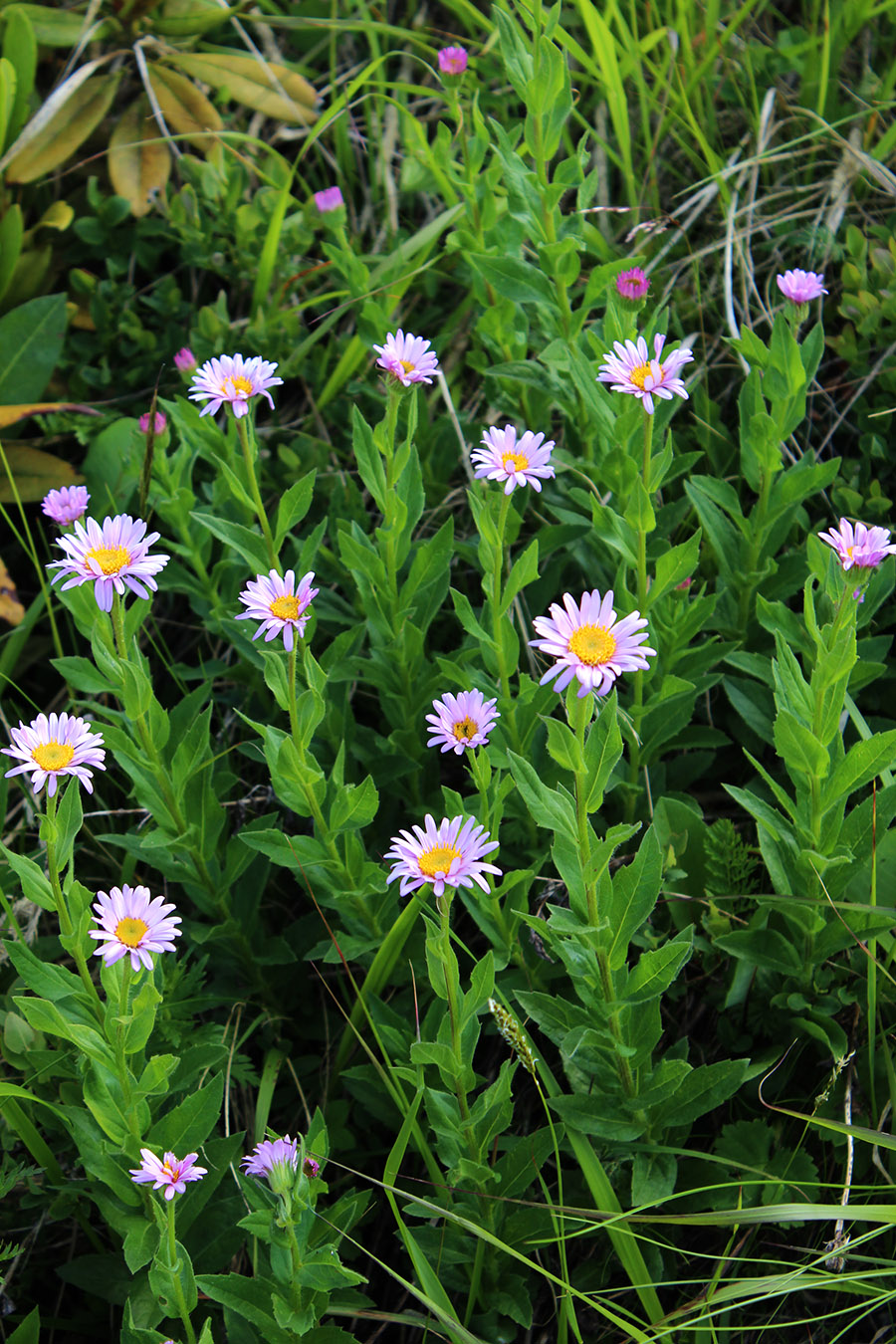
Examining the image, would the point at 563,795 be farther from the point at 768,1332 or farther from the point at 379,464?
the point at 768,1332

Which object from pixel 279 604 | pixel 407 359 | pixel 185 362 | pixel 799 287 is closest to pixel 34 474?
A: pixel 185 362

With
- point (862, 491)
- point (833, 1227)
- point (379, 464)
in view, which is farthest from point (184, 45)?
point (833, 1227)

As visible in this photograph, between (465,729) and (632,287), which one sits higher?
(632,287)

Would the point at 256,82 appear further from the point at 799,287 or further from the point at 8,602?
the point at 799,287

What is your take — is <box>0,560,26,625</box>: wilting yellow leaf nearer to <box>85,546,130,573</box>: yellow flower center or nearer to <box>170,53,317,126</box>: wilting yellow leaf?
<box>85,546,130,573</box>: yellow flower center

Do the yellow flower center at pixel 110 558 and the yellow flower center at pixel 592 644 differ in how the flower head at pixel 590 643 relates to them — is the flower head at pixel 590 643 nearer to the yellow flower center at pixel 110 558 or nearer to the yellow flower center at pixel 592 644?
the yellow flower center at pixel 592 644

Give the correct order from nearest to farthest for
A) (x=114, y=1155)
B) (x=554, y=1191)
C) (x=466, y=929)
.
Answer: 1. (x=114, y=1155)
2. (x=554, y=1191)
3. (x=466, y=929)
